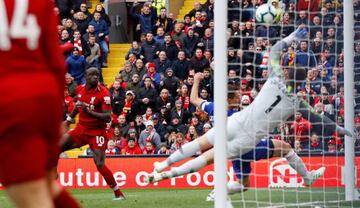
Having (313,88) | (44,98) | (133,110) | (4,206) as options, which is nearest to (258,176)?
(313,88)

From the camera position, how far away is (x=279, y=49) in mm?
12203

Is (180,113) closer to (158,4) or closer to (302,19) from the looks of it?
(158,4)

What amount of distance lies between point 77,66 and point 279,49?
12541 mm

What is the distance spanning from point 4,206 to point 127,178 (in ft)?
17.8

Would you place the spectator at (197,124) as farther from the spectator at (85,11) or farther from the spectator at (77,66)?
the spectator at (85,11)

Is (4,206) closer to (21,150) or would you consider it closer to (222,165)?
(222,165)

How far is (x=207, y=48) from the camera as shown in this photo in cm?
2355

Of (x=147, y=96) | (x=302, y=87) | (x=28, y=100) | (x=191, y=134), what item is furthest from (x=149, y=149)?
(x=28, y=100)

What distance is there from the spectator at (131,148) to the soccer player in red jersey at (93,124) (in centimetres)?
570

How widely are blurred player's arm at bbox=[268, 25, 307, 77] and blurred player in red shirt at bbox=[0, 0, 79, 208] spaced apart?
740 centimetres

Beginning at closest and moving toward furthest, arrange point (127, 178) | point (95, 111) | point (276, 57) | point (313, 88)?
point (276, 57) < point (313, 88) < point (95, 111) < point (127, 178)

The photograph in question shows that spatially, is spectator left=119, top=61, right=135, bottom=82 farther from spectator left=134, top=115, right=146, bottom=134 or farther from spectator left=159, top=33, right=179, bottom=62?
spectator left=134, top=115, right=146, bottom=134

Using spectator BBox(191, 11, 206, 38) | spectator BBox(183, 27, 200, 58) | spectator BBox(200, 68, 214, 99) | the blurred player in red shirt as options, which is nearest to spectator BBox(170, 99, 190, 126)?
spectator BBox(200, 68, 214, 99)

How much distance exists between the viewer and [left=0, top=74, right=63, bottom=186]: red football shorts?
15.4 feet
